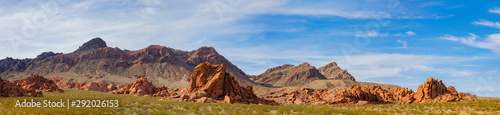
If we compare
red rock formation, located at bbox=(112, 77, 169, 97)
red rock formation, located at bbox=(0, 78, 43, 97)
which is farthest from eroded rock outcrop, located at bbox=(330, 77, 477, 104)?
red rock formation, located at bbox=(0, 78, 43, 97)

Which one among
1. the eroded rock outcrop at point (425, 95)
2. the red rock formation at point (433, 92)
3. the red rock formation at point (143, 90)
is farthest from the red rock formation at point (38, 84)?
the red rock formation at point (433, 92)

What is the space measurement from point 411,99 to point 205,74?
39.6 m

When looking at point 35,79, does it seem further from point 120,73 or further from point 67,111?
point 120,73

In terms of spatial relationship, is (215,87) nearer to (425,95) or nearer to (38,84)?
(425,95)

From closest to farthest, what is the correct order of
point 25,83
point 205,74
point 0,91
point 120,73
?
point 0,91 → point 205,74 → point 25,83 → point 120,73

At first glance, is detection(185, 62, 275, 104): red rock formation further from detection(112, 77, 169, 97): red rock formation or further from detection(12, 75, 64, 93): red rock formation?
detection(12, 75, 64, 93): red rock formation

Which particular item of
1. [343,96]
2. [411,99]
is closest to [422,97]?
[411,99]

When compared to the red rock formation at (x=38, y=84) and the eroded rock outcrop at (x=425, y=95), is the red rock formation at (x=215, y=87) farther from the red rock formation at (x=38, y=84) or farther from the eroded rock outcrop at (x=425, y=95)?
the red rock formation at (x=38, y=84)

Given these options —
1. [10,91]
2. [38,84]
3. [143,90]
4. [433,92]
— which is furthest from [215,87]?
[38,84]

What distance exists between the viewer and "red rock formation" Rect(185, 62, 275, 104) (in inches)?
1779

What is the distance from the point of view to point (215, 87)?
152 ft

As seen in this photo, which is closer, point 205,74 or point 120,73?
point 205,74

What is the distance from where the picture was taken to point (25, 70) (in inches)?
7805

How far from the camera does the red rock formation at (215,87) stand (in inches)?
1779
